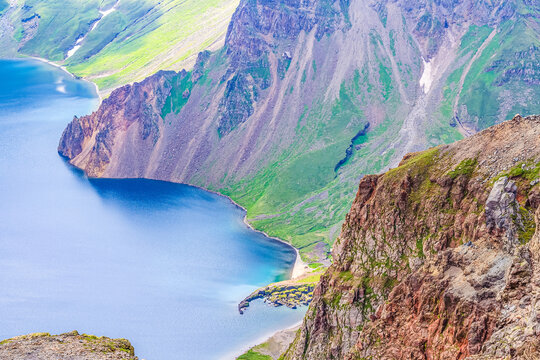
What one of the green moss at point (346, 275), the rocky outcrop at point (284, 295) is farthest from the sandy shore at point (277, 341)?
the green moss at point (346, 275)

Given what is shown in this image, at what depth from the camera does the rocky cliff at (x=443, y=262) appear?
4933 cm

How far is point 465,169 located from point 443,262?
23682 mm

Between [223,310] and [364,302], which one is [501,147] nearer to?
[364,302]

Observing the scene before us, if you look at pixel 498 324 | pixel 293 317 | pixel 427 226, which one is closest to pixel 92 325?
pixel 293 317

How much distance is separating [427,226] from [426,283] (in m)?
22.3

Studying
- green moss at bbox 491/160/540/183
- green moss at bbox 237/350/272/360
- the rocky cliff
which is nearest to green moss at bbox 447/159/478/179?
the rocky cliff

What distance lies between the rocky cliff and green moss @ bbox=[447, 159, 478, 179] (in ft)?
0.67

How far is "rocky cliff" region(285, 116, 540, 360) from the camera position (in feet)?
162

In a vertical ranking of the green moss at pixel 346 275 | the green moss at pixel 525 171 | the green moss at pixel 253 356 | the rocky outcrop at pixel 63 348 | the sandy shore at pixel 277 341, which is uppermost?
the green moss at pixel 525 171

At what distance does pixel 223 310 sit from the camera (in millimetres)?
179750

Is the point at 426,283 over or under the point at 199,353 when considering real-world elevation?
over

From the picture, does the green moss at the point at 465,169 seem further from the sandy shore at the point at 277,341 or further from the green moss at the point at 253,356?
the green moss at the point at 253,356

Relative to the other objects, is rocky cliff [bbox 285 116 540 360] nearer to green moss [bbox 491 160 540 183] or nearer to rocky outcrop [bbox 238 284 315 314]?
green moss [bbox 491 160 540 183]

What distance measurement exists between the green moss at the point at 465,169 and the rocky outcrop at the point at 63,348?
52.2m
